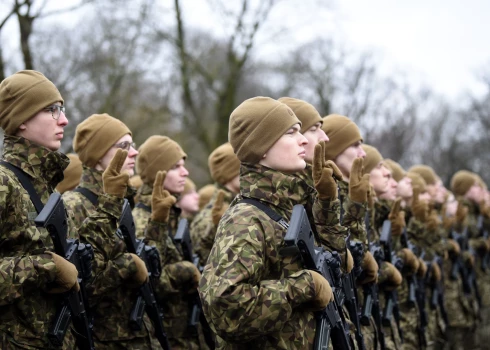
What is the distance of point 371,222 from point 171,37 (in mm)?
15828

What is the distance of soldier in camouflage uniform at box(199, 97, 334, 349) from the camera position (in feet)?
12.2

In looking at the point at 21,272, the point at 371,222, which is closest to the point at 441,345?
the point at 371,222

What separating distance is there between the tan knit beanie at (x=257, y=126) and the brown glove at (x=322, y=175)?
0.79 ft

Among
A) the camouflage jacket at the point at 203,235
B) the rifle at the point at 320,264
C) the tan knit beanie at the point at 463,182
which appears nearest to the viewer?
the rifle at the point at 320,264

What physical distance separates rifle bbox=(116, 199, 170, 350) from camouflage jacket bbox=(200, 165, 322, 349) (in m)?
1.50

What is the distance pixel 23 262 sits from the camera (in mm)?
4035

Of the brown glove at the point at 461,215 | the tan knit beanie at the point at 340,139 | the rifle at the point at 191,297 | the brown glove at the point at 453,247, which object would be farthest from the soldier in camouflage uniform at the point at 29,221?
the brown glove at the point at 461,215

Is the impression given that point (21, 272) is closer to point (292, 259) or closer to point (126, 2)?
point (292, 259)

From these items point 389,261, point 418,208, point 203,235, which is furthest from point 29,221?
point 418,208

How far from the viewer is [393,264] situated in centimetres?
752

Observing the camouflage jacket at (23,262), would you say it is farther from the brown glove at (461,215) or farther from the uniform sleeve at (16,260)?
the brown glove at (461,215)

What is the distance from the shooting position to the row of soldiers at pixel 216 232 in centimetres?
386

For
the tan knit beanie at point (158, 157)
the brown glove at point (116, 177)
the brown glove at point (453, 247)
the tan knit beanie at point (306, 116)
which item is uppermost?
the tan knit beanie at point (306, 116)

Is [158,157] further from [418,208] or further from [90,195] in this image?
[418,208]
